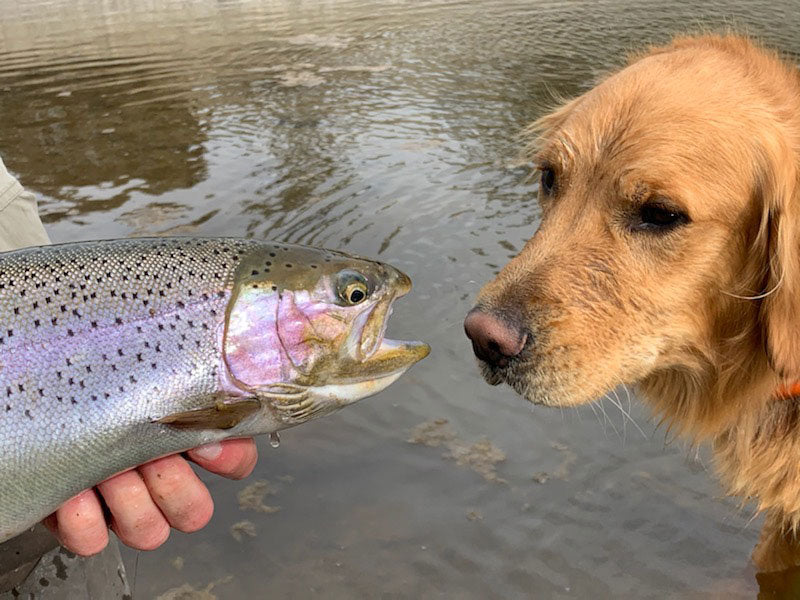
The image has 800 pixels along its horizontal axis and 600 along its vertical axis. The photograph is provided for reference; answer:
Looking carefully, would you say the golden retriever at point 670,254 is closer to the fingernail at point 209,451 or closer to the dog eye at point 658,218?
the dog eye at point 658,218

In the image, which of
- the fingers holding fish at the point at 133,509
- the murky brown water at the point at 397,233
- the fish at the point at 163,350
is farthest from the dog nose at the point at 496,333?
the murky brown water at the point at 397,233

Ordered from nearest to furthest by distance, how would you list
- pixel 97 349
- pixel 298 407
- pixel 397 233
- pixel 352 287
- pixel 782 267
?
pixel 97 349, pixel 298 407, pixel 352 287, pixel 782 267, pixel 397 233

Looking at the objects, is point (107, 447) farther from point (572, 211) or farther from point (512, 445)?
point (512, 445)

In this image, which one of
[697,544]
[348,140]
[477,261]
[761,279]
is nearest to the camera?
[761,279]

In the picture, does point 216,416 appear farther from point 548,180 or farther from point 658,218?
point 548,180

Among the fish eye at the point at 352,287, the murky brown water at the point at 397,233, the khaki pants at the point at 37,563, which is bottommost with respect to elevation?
the murky brown water at the point at 397,233

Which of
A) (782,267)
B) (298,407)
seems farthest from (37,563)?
(782,267)

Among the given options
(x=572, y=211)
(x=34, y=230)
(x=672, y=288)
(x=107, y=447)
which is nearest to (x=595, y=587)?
(x=672, y=288)
